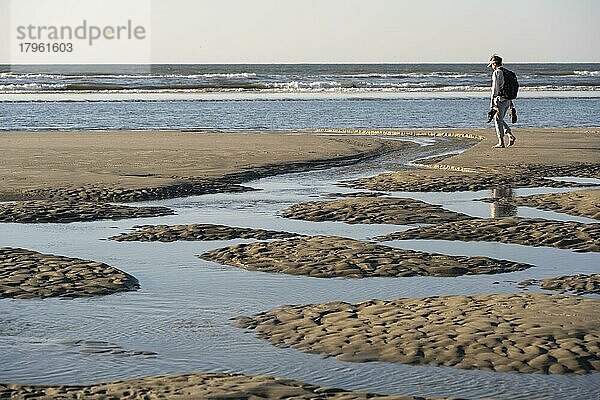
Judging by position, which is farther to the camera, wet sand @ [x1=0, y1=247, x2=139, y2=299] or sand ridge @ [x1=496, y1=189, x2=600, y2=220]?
sand ridge @ [x1=496, y1=189, x2=600, y2=220]

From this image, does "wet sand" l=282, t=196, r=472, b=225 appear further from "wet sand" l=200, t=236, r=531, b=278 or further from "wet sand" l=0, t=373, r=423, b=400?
"wet sand" l=0, t=373, r=423, b=400

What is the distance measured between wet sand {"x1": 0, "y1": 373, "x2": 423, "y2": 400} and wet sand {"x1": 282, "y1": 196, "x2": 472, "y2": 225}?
6.14 metres

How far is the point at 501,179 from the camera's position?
15688 mm

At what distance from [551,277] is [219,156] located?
11.2m

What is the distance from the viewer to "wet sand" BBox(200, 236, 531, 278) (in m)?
8.80

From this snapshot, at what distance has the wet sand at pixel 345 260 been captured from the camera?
8.80 metres

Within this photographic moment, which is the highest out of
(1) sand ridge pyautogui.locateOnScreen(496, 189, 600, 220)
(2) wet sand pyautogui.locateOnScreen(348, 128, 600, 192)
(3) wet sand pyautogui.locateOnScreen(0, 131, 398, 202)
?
(1) sand ridge pyautogui.locateOnScreen(496, 189, 600, 220)

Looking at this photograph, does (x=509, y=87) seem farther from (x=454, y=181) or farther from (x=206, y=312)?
(x=206, y=312)

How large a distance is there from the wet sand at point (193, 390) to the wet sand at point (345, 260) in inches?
124

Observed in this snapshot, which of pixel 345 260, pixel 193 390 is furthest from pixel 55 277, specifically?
pixel 193 390

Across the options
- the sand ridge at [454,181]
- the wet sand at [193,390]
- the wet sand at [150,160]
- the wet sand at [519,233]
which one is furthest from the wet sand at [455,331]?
the sand ridge at [454,181]

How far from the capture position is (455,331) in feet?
21.6

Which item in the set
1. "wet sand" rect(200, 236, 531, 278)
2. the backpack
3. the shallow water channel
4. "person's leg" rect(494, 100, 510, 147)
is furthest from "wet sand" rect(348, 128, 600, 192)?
"wet sand" rect(200, 236, 531, 278)

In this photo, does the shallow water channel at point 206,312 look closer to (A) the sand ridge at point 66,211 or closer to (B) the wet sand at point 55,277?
(B) the wet sand at point 55,277
